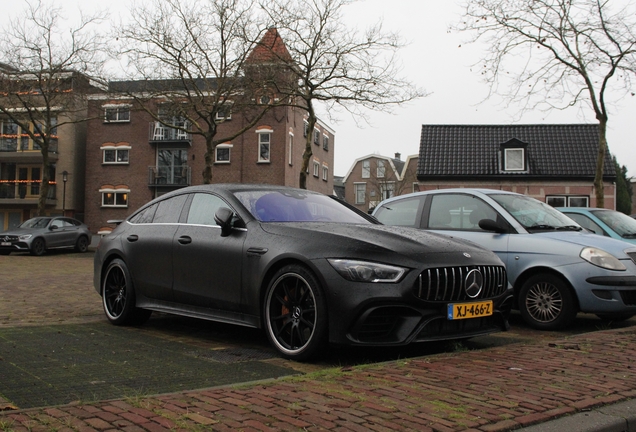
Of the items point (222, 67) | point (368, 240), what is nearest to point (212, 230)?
point (368, 240)

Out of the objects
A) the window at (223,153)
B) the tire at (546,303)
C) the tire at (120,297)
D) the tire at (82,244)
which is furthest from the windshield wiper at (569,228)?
the window at (223,153)

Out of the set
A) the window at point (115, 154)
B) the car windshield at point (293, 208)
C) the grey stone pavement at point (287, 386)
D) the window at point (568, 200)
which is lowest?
the grey stone pavement at point (287, 386)

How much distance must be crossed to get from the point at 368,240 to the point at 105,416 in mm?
2462

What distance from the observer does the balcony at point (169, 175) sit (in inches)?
1825

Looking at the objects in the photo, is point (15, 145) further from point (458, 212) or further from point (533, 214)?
point (533, 214)

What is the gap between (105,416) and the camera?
3283mm

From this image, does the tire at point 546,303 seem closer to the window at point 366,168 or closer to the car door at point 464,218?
the car door at point 464,218

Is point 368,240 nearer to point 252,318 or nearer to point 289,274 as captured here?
point 289,274

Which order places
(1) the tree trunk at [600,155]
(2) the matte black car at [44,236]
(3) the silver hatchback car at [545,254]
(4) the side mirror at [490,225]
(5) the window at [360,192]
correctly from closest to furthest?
(3) the silver hatchback car at [545,254]
(4) the side mirror at [490,225]
(1) the tree trunk at [600,155]
(2) the matte black car at [44,236]
(5) the window at [360,192]

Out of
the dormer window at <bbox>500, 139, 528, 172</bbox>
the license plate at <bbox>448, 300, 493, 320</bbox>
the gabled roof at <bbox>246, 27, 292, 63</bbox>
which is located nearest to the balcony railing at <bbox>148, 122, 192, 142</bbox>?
the gabled roof at <bbox>246, 27, 292, 63</bbox>

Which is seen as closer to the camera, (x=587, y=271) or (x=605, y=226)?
(x=587, y=271)

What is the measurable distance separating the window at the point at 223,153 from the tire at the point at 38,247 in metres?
20.4

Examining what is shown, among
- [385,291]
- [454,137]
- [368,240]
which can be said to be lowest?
[385,291]

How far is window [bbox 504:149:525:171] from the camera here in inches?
1475
